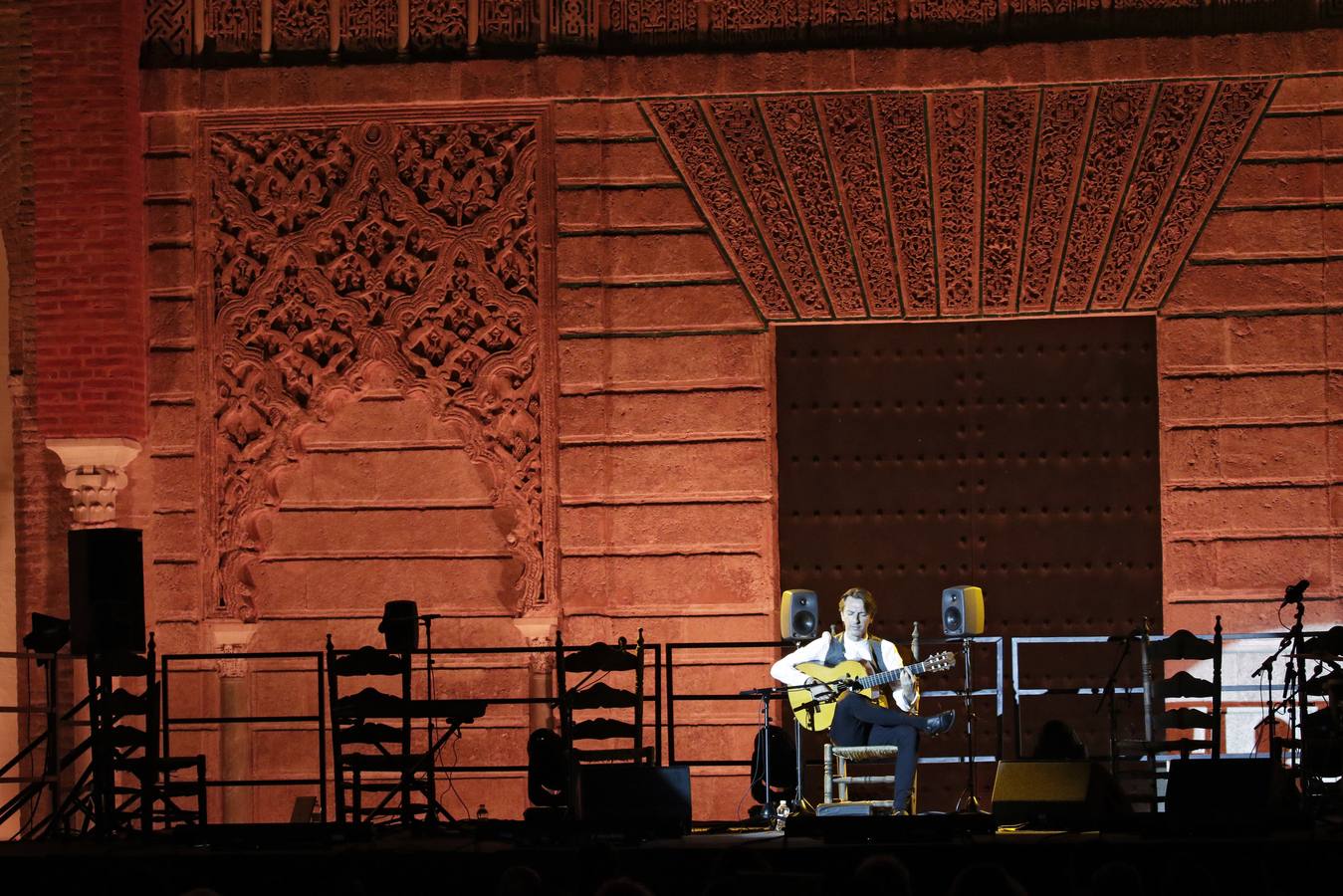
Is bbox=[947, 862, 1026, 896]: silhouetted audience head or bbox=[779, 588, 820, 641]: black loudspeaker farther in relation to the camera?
bbox=[779, 588, 820, 641]: black loudspeaker

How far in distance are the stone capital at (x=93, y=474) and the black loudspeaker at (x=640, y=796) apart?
11.9 feet

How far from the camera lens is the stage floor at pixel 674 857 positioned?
554 cm

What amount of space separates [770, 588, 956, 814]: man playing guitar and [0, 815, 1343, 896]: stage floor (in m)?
1.30

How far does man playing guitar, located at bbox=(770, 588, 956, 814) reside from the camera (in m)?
7.70

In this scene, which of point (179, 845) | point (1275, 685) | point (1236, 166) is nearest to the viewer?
point (179, 845)

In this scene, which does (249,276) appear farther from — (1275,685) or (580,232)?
(1275,685)

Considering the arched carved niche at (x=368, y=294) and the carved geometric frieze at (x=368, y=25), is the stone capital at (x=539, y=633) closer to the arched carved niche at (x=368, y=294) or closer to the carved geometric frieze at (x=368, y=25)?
the arched carved niche at (x=368, y=294)

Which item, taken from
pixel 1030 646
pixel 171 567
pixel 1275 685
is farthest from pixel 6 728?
pixel 1275 685

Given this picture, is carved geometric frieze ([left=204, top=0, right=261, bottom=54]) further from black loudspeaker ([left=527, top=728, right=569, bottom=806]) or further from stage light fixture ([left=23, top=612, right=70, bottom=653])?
black loudspeaker ([left=527, top=728, right=569, bottom=806])

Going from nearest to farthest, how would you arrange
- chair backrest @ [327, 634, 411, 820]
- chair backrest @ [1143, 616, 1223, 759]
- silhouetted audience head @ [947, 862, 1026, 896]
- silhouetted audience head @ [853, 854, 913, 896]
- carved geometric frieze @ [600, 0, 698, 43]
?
1. silhouetted audience head @ [947, 862, 1026, 896]
2. silhouetted audience head @ [853, 854, 913, 896]
3. chair backrest @ [327, 634, 411, 820]
4. chair backrest @ [1143, 616, 1223, 759]
5. carved geometric frieze @ [600, 0, 698, 43]

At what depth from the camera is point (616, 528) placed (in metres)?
A: 9.25

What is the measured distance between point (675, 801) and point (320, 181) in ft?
14.2

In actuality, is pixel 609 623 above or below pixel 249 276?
below

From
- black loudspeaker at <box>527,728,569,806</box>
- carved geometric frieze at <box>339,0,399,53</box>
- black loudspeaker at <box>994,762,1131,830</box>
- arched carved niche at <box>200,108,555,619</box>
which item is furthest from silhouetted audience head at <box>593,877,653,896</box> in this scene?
carved geometric frieze at <box>339,0,399,53</box>
